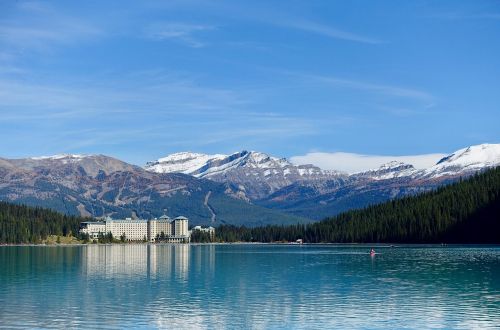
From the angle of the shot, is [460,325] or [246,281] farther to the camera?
[246,281]

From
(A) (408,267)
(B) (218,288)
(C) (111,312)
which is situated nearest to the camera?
(C) (111,312)

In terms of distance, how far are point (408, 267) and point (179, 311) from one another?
206ft

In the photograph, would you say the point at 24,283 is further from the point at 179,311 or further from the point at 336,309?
the point at 336,309

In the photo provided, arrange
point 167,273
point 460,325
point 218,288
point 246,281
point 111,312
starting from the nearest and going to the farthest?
1. point 460,325
2. point 111,312
3. point 218,288
4. point 246,281
5. point 167,273

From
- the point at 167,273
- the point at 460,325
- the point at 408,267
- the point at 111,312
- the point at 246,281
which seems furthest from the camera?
the point at 408,267

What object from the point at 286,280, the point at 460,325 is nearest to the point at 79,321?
the point at 460,325

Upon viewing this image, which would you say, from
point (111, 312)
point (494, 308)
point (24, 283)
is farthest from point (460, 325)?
point (24, 283)

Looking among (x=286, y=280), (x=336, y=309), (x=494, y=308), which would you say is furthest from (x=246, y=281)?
(x=494, y=308)

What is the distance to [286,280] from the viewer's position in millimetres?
98812

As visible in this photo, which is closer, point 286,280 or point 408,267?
point 286,280

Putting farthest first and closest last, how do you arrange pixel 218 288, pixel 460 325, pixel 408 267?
pixel 408 267 → pixel 218 288 → pixel 460 325

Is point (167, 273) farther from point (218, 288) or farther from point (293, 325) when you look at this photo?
point (293, 325)

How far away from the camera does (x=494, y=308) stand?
221ft

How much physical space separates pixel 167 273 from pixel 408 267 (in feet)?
122
